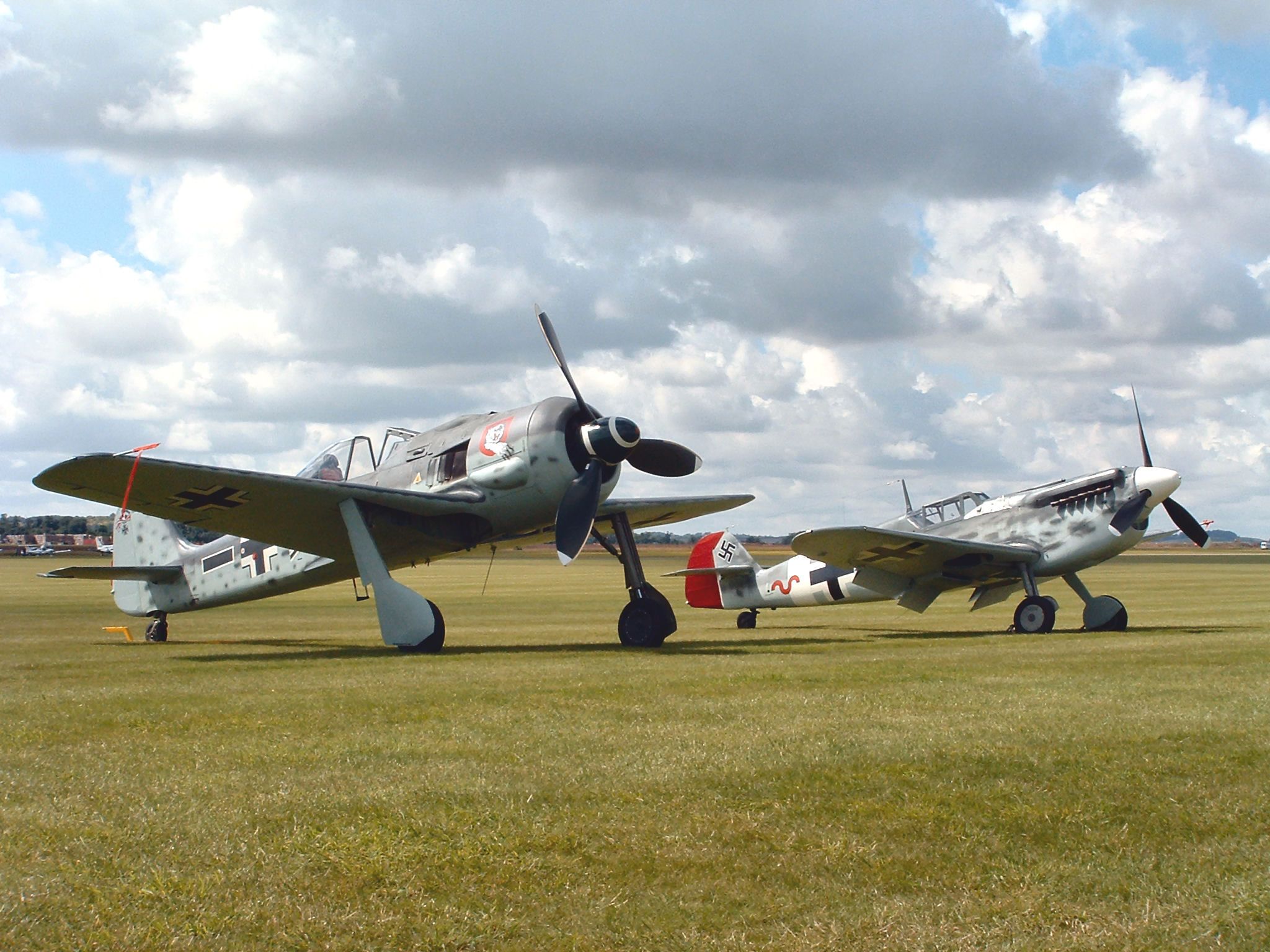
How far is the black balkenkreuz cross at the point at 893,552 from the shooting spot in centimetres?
1947

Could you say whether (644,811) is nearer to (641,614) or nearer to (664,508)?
(641,614)

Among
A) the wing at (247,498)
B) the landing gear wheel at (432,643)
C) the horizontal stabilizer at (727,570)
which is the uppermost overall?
the wing at (247,498)

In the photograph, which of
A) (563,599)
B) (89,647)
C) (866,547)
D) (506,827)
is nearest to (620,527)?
(866,547)

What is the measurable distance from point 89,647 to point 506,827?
15318 mm

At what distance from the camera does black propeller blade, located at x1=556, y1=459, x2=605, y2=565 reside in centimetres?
1403

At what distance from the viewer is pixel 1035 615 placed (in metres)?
18.9

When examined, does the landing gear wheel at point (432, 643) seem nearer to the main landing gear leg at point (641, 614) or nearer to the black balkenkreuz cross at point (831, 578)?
the main landing gear leg at point (641, 614)

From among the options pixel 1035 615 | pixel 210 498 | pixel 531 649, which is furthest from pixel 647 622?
pixel 1035 615

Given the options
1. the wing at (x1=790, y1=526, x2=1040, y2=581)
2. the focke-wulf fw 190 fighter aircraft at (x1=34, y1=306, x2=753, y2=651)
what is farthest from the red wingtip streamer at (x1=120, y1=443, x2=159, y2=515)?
the wing at (x1=790, y1=526, x2=1040, y2=581)

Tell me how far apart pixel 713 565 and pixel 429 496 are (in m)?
11.8

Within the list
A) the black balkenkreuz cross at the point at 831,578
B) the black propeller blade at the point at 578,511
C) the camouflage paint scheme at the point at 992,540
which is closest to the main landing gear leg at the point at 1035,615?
the camouflage paint scheme at the point at 992,540

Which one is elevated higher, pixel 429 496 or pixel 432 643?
pixel 429 496

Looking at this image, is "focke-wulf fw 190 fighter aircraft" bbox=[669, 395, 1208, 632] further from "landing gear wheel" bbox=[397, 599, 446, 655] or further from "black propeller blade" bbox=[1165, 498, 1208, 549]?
"landing gear wheel" bbox=[397, 599, 446, 655]

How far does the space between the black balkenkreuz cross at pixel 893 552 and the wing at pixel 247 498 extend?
24.7 ft
